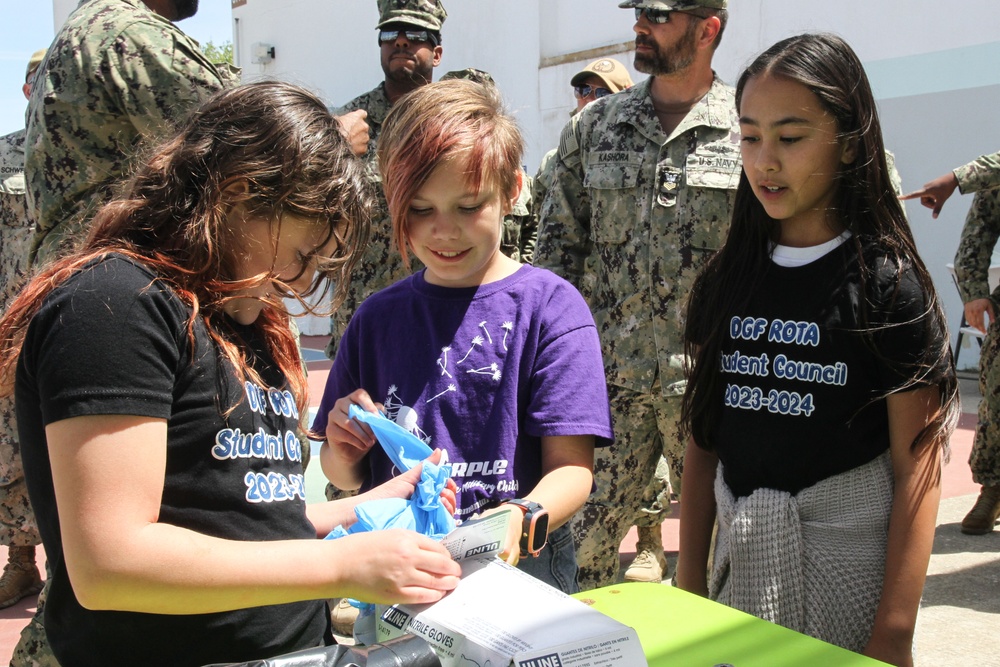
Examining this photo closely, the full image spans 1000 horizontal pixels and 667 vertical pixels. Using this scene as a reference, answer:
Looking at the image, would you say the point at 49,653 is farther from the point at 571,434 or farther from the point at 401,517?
the point at 571,434

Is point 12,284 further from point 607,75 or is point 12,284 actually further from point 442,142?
point 607,75

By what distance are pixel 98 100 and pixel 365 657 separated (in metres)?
2.30

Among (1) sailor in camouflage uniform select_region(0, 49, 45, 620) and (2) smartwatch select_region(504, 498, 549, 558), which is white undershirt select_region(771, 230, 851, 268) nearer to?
(2) smartwatch select_region(504, 498, 549, 558)

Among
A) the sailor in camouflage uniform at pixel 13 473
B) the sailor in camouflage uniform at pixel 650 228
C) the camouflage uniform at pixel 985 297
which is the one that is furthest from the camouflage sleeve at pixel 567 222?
the camouflage uniform at pixel 985 297

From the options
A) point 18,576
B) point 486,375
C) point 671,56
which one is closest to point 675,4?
point 671,56

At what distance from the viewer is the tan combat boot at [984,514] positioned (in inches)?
181

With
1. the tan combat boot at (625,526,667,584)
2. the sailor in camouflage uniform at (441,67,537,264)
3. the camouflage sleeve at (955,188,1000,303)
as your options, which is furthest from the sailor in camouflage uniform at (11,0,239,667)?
the camouflage sleeve at (955,188,1000,303)

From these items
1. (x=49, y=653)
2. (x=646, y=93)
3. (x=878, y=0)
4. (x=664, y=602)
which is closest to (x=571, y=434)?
(x=664, y=602)

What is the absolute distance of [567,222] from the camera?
11.4 feet

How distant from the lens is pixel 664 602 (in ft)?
4.84

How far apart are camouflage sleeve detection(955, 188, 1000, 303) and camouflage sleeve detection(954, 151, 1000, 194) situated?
0.35m

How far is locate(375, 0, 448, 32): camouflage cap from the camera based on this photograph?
4.54 metres

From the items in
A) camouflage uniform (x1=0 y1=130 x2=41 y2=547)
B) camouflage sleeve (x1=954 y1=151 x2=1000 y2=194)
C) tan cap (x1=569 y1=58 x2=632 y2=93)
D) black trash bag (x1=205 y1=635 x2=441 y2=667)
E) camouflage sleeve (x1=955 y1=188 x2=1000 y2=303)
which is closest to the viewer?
black trash bag (x1=205 y1=635 x2=441 y2=667)

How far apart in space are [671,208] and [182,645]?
95.6 inches
